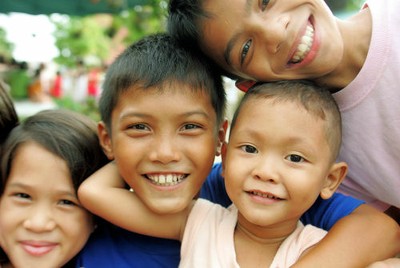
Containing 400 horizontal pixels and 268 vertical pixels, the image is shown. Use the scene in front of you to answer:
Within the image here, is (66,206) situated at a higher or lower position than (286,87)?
lower

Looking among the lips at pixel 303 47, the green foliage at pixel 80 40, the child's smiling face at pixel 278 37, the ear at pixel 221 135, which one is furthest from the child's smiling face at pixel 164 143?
the green foliage at pixel 80 40

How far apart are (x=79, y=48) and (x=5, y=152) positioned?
Answer: 1144cm

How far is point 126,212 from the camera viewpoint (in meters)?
1.82

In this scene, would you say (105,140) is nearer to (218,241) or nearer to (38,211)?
(38,211)

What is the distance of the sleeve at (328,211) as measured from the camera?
6.35ft

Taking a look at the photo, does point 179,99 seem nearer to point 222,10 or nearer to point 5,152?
point 222,10

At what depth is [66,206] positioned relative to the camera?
73.3 inches

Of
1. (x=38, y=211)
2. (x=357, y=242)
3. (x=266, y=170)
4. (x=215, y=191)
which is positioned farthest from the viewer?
(x=215, y=191)

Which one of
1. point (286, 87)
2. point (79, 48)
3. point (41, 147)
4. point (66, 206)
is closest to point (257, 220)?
point (286, 87)

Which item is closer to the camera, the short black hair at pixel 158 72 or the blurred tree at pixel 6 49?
the short black hair at pixel 158 72

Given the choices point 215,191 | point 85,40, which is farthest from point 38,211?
point 85,40

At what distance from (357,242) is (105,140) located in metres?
0.96

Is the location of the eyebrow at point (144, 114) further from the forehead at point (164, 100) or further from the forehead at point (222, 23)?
the forehead at point (222, 23)

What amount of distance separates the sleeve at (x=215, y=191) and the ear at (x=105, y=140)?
1.40 feet
